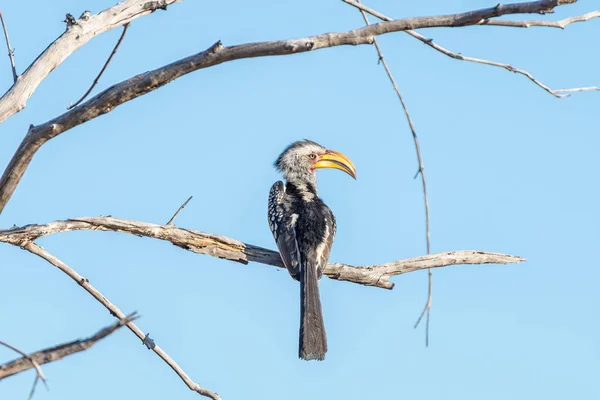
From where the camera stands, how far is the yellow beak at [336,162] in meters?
8.77

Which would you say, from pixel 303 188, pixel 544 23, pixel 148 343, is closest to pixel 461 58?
pixel 544 23

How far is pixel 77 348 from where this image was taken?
3066 mm

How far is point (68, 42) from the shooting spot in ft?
16.2

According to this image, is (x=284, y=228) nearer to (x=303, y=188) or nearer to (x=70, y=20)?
(x=303, y=188)

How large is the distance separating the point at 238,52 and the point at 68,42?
4.23 ft

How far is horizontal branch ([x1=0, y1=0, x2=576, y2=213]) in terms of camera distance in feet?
13.3

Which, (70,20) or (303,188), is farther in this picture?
Result: (303,188)

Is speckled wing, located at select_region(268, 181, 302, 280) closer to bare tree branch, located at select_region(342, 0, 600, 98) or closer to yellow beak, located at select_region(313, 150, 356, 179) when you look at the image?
yellow beak, located at select_region(313, 150, 356, 179)

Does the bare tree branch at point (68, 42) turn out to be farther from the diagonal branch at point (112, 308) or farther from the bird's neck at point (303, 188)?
the bird's neck at point (303, 188)

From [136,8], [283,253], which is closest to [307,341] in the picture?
[283,253]

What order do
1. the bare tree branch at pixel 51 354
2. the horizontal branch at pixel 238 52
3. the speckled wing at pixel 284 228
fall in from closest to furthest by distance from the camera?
the bare tree branch at pixel 51 354 < the horizontal branch at pixel 238 52 < the speckled wing at pixel 284 228

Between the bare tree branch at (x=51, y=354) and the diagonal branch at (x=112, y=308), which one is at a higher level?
the diagonal branch at (x=112, y=308)

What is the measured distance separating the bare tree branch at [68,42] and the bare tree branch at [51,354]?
5.48ft

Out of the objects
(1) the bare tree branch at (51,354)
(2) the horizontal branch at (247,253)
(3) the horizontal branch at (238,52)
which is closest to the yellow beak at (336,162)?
(2) the horizontal branch at (247,253)
